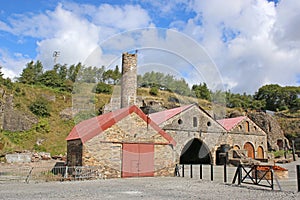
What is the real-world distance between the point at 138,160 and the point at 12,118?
1047 inches

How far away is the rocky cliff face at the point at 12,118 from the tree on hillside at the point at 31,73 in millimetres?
17667

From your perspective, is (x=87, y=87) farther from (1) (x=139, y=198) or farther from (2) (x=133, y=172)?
(1) (x=139, y=198)

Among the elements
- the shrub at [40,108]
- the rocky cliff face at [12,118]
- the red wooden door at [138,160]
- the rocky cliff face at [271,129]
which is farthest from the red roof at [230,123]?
the shrub at [40,108]

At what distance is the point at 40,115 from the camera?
1668 inches

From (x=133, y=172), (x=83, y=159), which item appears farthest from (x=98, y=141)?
(x=133, y=172)

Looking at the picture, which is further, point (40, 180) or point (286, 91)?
point (286, 91)

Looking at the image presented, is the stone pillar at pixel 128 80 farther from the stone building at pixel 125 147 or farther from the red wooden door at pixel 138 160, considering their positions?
the red wooden door at pixel 138 160

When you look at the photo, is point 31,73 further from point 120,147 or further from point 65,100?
point 120,147

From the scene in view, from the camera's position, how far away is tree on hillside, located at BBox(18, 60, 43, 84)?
57.8 m

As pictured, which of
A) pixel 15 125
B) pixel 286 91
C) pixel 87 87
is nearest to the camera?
pixel 87 87

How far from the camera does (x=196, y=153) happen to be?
101 feet

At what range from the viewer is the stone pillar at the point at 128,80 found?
24.4 m

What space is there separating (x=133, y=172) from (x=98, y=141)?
2660 mm

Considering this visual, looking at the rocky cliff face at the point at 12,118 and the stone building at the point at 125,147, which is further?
the rocky cliff face at the point at 12,118
